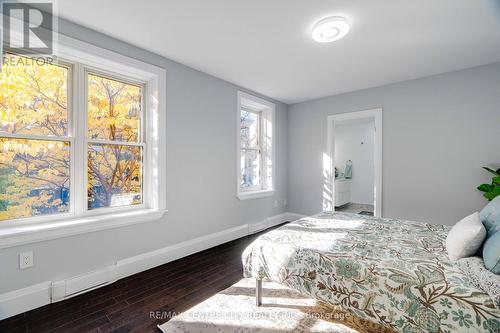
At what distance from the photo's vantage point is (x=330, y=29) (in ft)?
6.94

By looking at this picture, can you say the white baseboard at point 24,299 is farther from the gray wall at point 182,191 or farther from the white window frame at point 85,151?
the white window frame at point 85,151

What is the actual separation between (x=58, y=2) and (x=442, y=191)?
4.83 metres

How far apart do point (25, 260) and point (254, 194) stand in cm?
290

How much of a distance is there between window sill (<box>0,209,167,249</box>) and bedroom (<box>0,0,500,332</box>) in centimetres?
2

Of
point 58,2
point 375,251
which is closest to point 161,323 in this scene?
point 375,251

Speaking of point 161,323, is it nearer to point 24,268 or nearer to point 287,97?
point 24,268

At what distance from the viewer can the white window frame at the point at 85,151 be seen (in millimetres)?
1978

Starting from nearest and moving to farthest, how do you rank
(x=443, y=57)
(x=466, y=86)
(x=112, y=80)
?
(x=112, y=80)
(x=443, y=57)
(x=466, y=86)

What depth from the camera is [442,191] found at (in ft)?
10.5

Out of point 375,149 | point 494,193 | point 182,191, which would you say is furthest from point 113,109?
point 494,193

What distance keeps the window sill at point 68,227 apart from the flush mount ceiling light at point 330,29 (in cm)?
257

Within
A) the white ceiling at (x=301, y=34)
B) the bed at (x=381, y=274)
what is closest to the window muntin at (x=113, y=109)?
the white ceiling at (x=301, y=34)

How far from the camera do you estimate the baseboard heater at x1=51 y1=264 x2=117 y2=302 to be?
1.97 metres

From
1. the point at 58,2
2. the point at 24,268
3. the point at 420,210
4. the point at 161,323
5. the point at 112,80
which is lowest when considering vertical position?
the point at 161,323
